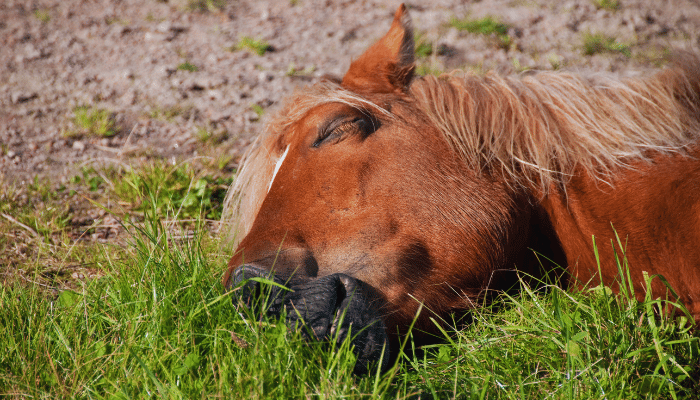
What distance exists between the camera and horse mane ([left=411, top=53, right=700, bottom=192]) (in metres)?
2.38

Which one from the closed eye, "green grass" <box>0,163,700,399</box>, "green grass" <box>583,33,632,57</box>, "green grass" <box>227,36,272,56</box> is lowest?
"green grass" <box>0,163,700,399</box>

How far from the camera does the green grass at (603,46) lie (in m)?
5.17

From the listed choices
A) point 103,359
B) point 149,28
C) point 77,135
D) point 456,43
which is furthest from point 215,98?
point 103,359

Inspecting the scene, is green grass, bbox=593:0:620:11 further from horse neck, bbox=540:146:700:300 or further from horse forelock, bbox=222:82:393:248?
horse forelock, bbox=222:82:393:248

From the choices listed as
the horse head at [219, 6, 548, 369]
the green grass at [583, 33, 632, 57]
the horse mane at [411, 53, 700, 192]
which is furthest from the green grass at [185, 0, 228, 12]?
the horse mane at [411, 53, 700, 192]

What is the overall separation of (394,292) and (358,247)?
229mm

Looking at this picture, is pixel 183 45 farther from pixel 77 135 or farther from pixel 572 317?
pixel 572 317

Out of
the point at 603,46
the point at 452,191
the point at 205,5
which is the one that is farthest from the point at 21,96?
the point at 603,46

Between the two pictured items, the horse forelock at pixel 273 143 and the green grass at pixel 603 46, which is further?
the green grass at pixel 603 46

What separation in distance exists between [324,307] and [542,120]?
4.60ft

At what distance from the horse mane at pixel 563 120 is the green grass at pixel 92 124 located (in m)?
3.08

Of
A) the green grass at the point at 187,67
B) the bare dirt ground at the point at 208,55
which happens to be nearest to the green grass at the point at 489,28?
the bare dirt ground at the point at 208,55

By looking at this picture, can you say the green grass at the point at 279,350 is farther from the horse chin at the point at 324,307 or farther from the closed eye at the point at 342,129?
the closed eye at the point at 342,129

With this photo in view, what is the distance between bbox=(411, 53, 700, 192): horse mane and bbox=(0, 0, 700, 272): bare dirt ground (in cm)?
144
